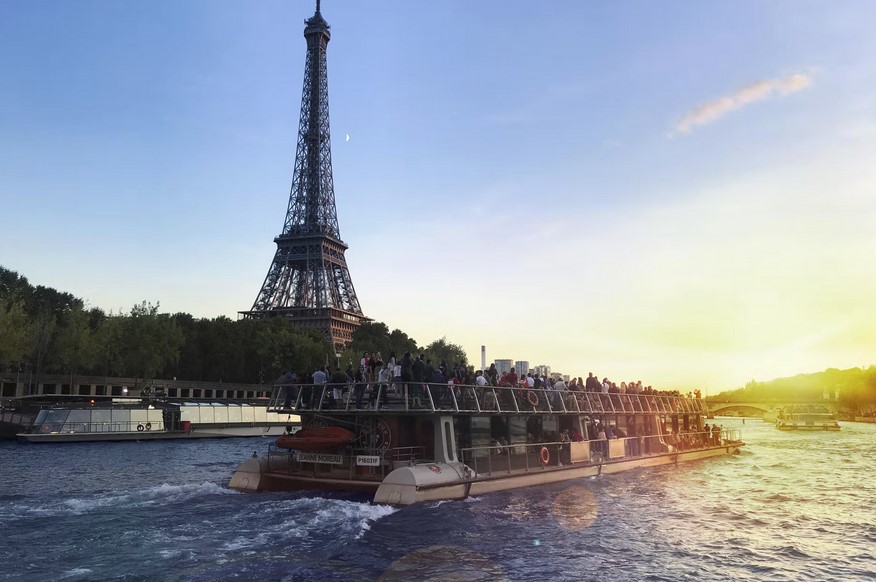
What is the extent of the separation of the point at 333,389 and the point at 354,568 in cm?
1088

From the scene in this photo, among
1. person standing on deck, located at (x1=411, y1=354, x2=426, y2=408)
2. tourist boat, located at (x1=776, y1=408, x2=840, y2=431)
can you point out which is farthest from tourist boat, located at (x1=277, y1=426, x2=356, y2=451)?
tourist boat, located at (x1=776, y1=408, x2=840, y2=431)

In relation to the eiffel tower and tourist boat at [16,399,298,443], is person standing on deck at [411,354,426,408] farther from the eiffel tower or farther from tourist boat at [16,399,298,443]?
the eiffel tower

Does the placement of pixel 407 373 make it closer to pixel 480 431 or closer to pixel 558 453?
pixel 480 431

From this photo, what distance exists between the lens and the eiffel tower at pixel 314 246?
152250 mm

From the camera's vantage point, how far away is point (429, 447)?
92.4ft

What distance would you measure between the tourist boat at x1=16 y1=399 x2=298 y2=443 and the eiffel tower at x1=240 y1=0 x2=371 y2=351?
64.8m

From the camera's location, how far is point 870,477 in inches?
1709

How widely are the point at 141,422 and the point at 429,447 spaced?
1962 inches

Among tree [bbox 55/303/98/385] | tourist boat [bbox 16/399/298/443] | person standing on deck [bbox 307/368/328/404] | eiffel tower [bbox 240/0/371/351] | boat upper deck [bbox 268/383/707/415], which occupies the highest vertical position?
eiffel tower [bbox 240/0/371/351]

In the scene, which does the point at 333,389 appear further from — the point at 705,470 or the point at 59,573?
the point at 705,470

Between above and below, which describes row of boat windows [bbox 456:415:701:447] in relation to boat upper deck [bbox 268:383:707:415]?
below

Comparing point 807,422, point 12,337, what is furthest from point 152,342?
point 807,422

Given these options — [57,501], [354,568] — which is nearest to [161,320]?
[57,501]

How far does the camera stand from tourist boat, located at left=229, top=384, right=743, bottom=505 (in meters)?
26.3
